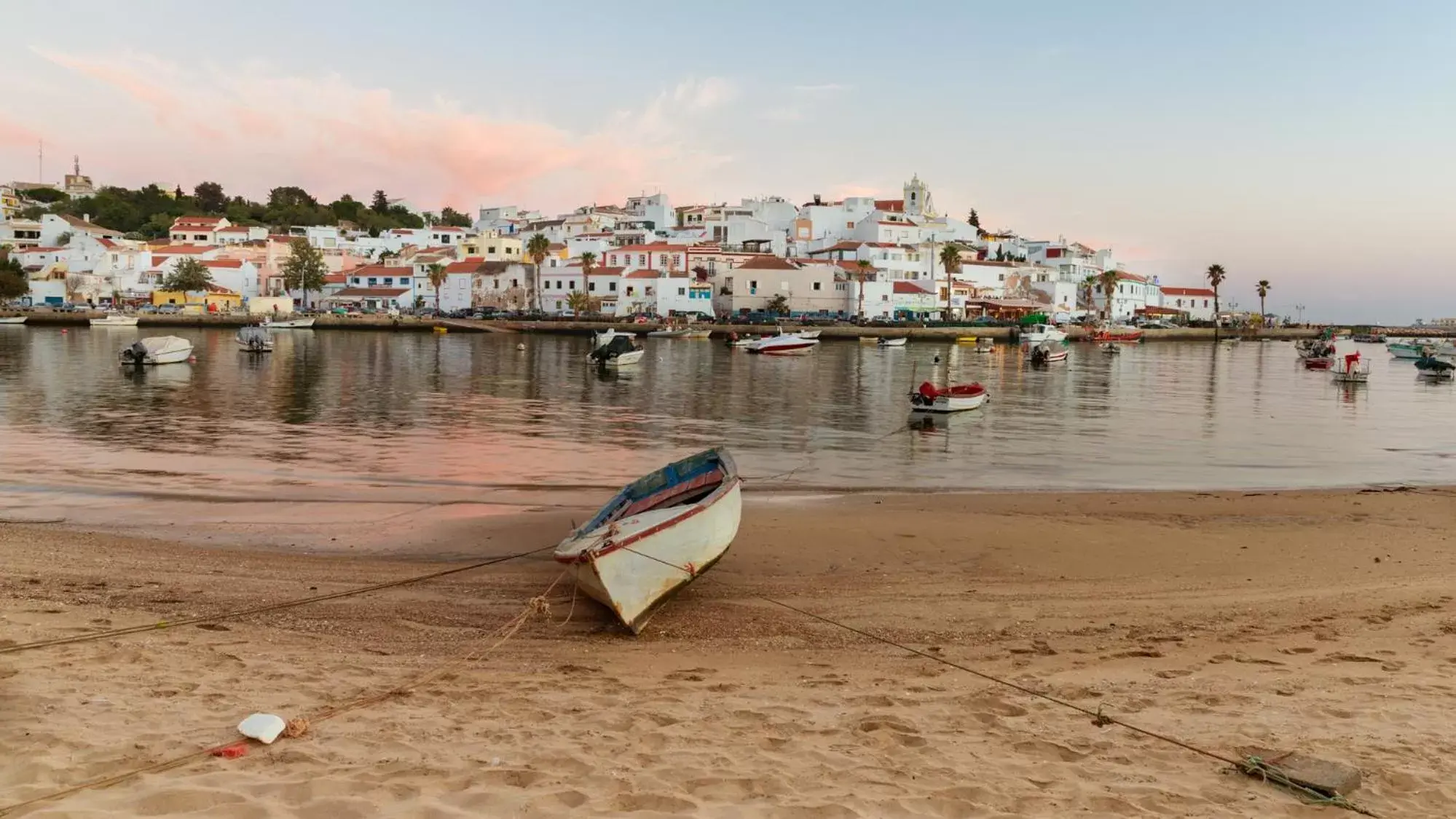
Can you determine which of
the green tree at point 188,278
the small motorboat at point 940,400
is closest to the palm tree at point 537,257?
the green tree at point 188,278

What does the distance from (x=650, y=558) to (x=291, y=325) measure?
285ft

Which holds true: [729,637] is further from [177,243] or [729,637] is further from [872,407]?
[177,243]

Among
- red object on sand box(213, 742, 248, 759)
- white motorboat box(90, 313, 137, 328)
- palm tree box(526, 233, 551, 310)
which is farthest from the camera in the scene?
palm tree box(526, 233, 551, 310)

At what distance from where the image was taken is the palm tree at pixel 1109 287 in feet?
373

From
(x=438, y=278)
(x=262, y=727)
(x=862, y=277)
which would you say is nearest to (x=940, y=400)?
(x=262, y=727)

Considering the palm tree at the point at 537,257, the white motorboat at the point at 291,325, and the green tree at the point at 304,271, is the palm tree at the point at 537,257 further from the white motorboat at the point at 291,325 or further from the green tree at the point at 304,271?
the green tree at the point at 304,271

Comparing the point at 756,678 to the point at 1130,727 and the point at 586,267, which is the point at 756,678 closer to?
the point at 1130,727

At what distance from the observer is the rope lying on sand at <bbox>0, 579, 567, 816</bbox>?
4.66m

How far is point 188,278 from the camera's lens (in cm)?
9725

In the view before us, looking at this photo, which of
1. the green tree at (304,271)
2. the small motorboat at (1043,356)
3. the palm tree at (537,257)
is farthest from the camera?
the green tree at (304,271)

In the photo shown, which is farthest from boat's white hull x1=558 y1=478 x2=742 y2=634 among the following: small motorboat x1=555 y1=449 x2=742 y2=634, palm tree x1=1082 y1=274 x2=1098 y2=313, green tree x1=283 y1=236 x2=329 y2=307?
palm tree x1=1082 y1=274 x2=1098 y2=313

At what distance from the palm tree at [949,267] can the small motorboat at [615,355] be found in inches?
2256

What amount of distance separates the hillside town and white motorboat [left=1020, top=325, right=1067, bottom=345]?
1534 centimetres

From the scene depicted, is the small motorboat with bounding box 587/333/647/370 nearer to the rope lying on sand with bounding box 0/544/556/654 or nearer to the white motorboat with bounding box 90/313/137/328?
the rope lying on sand with bounding box 0/544/556/654
